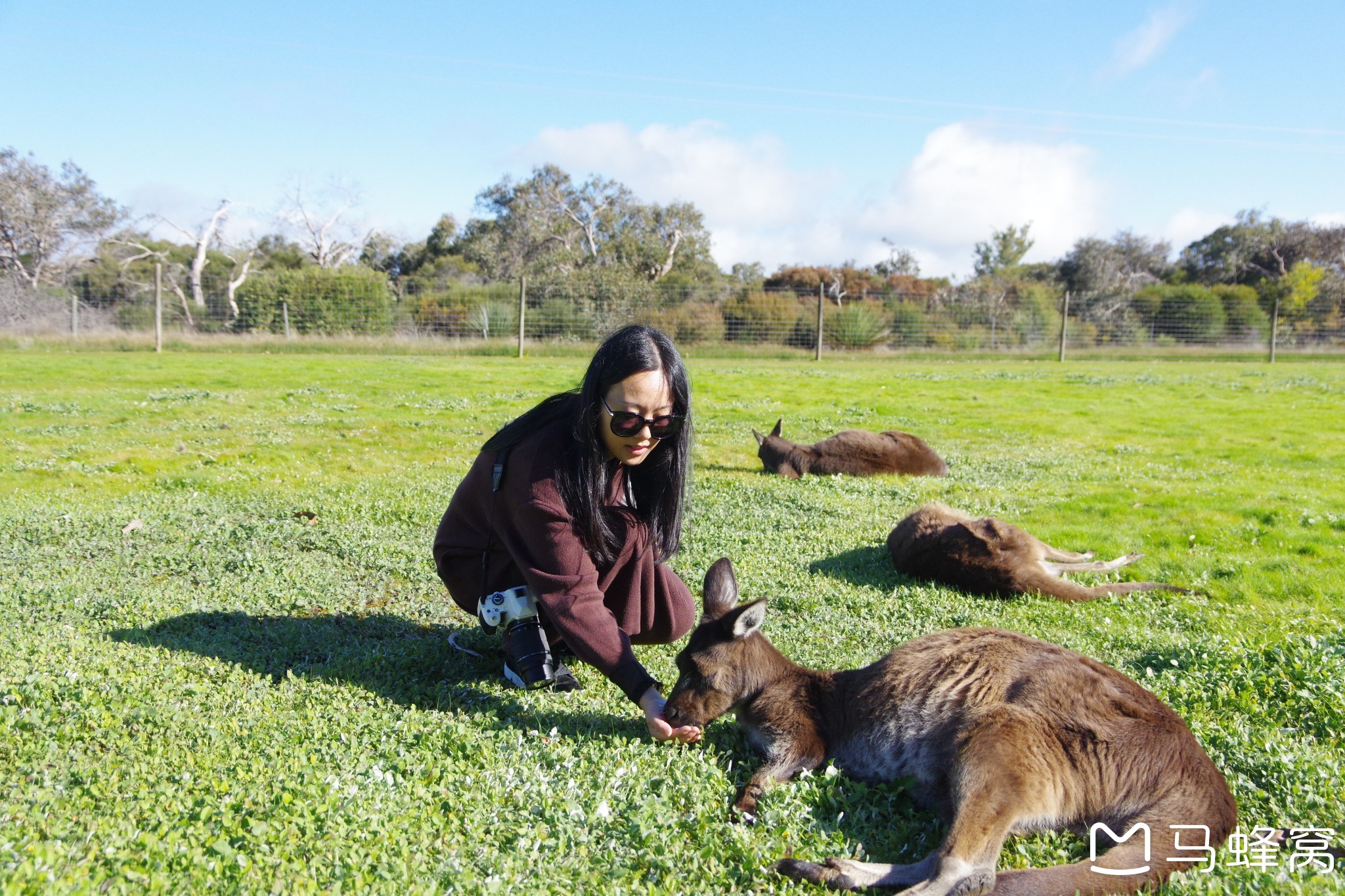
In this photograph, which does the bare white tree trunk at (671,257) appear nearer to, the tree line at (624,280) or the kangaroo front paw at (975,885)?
the tree line at (624,280)

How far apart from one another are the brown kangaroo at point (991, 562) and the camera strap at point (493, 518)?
2.97 m

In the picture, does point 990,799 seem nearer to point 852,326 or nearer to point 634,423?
point 634,423

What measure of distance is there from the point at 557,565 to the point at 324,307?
26.3 meters

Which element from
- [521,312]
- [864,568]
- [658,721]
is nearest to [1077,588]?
[864,568]

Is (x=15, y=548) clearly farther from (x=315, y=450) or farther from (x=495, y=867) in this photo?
(x=495, y=867)

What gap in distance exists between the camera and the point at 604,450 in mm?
3863

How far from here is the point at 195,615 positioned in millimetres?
4730

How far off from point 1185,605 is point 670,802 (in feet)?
12.0

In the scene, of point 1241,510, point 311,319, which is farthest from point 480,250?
point 1241,510

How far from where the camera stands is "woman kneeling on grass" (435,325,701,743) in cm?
364

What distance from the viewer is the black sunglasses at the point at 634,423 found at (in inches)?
145

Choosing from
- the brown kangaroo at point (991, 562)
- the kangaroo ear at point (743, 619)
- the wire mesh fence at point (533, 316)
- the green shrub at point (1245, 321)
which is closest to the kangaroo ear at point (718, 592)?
the kangaroo ear at point (743, 619)

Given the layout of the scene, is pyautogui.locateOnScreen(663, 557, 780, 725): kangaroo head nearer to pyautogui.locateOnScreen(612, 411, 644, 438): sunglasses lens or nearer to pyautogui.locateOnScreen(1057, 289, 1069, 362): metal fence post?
pyautogui.locateOnScreen(612, 411, 644, 438): sunglasses lens

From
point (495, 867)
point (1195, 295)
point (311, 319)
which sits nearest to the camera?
point (495, 867)
